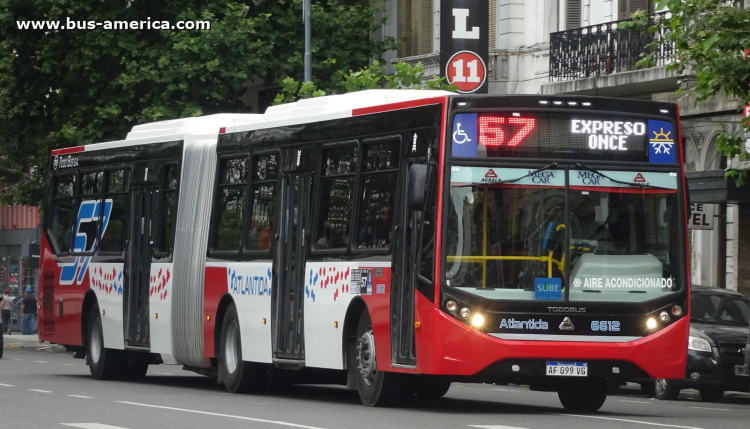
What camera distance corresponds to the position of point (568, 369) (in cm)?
1541

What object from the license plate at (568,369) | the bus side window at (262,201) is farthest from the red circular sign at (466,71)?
the license plate at (568,369)

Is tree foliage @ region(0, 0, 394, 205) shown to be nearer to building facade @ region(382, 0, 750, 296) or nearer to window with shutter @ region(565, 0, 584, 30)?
building facade @ region(382, 0, 750, 296)

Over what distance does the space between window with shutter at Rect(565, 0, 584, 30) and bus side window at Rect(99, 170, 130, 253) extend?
1317 cm

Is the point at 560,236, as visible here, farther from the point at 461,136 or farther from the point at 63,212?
the point at 63,212

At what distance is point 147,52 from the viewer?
1447 inches

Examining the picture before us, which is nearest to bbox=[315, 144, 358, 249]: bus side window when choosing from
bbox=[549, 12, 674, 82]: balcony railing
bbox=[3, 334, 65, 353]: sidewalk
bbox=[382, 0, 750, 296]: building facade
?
bbox=[382, 0, 750, 296]: building facade

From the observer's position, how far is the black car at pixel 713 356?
72.7ft

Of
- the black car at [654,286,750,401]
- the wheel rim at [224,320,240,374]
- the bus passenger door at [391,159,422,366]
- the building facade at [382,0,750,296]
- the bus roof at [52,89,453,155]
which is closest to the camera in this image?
the bus passenger door at [391,159,422,366]

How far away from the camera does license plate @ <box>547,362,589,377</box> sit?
15.4m

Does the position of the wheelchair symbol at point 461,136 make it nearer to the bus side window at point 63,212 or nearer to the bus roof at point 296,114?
the bus roof at point 296,114

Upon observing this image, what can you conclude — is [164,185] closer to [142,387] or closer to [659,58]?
[142,387]

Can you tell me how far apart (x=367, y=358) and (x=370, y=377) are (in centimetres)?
19

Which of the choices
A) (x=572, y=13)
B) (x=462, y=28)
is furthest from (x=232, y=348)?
(x=572, y=13)

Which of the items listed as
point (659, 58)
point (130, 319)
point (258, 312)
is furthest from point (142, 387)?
point (659, 58)
